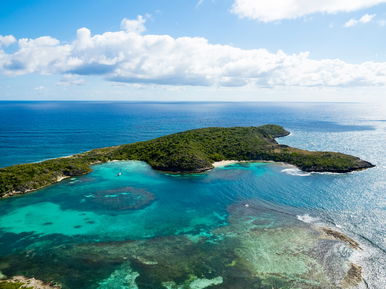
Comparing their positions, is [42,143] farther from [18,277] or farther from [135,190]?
[18,277]

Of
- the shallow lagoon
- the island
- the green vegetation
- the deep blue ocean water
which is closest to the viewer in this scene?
the green vegetation

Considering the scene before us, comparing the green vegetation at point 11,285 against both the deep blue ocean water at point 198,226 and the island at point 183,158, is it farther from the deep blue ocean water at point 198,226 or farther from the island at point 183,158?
the island at point 183,158

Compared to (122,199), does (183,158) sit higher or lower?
higher

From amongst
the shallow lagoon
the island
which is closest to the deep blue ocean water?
the shallow lagoon

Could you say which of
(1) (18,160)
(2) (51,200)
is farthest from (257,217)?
(1) (18,160)

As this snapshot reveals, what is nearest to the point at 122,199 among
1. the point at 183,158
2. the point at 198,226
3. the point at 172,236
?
the point at 172,236

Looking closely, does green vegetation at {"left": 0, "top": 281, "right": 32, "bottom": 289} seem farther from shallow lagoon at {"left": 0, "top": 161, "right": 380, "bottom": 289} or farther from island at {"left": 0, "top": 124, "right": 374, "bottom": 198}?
island at {"left": 0, "top": 124, "right": 374, "bottom": 198}

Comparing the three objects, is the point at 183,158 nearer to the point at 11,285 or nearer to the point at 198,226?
the point at 198,226
